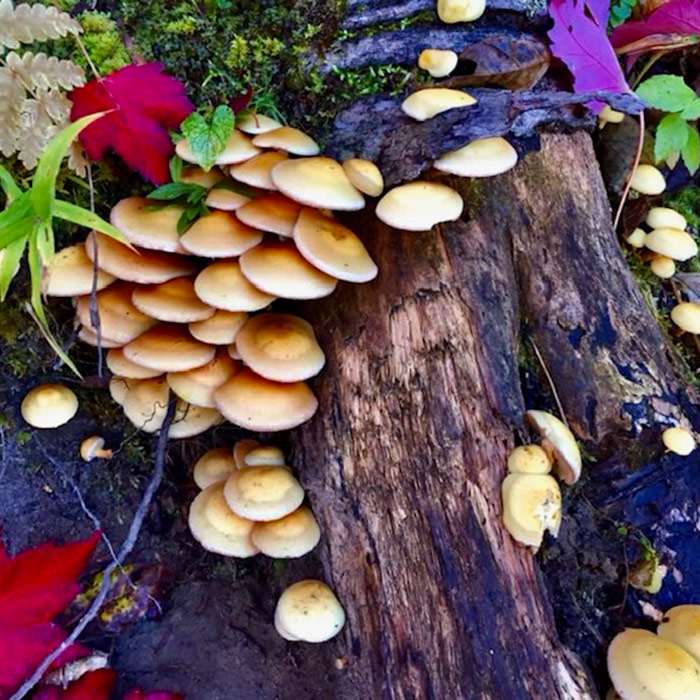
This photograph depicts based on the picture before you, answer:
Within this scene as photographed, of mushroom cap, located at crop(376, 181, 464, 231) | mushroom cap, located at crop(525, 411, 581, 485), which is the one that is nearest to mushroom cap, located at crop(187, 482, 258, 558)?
mushroom cap, located at crop(525, 411, 581, 485)

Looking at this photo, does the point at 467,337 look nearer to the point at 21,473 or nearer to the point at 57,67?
the point at 57,67

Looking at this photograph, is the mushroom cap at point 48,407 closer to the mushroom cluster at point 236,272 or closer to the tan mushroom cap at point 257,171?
the mushroom cluster at point 236,272

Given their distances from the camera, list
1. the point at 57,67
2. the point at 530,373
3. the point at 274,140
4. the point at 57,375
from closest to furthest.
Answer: the point at 57,67, the point at 274,140, the point at 530,373, the point at 57,375

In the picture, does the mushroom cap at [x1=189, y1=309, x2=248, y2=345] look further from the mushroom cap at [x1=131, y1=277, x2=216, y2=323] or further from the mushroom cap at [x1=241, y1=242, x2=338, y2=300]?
the mushroom cap at [x1=241, y1=242, x2=338, y2=300]

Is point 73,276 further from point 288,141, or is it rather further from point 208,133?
point 288,141

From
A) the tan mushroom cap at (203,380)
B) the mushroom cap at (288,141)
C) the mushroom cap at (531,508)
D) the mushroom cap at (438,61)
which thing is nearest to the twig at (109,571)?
the tan mushroom cap at (203,380)

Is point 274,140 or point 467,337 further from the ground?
point 274,140

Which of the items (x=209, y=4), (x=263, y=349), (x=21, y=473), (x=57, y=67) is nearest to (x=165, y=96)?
(x=57, y=67)
